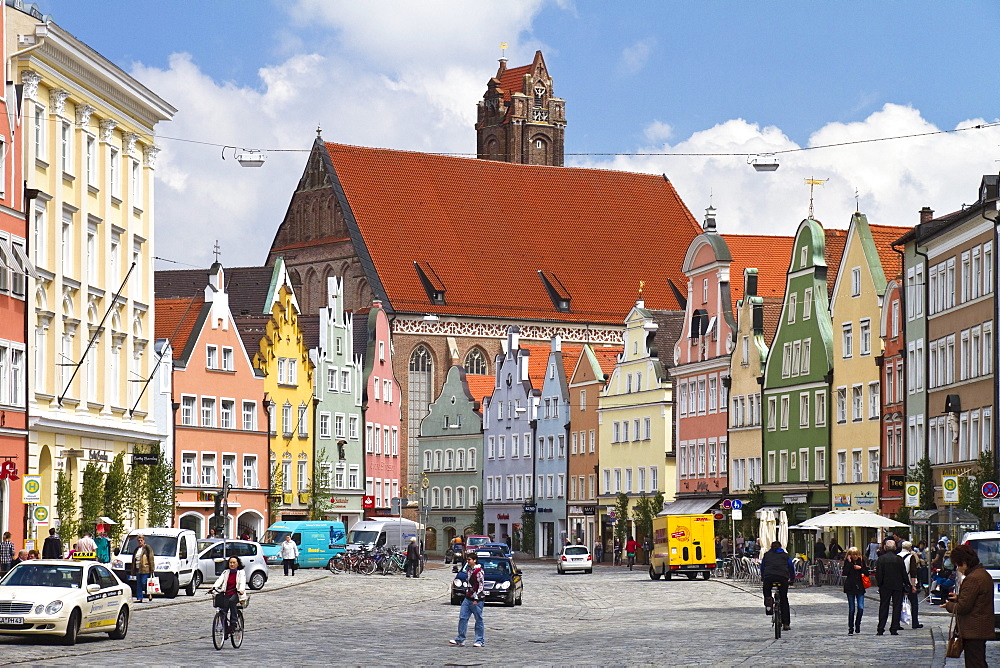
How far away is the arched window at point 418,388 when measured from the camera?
112 metres

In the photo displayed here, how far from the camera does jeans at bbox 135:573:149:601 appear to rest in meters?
40.9

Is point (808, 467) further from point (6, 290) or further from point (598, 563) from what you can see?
point (6, 290)

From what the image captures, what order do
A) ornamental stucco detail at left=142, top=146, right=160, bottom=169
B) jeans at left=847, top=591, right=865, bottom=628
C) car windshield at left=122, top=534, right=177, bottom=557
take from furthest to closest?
ornamental stucco detail at left=142, top=146, right=160, bottom=169 → car windshield at left=122, top=534, right=177, bottom=557 → jeans at left=847, top=591, right=865, bottom=628

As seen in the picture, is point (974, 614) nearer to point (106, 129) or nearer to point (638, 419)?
point (106, 129)

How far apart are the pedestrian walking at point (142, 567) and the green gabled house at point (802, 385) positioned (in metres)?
36.5

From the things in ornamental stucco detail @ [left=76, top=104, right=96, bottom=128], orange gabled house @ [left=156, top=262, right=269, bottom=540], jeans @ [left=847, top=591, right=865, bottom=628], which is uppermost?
ornamental stucco detail @ [left=76, top=104, right=96, bottom=128]

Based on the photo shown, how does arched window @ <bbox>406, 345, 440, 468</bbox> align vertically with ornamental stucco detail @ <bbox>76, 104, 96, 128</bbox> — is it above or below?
below

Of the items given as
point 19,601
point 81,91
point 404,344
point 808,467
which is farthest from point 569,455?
point 19,601

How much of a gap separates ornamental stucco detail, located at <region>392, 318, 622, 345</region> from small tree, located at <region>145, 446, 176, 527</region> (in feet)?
168

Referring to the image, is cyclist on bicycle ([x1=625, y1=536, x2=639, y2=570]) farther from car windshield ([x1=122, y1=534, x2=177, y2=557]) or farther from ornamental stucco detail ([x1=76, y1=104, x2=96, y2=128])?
car windshield ([x1=122, y1=534, x2=177, y2=557])

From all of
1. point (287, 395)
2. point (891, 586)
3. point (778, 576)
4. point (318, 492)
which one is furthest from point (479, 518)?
point (891, 586)

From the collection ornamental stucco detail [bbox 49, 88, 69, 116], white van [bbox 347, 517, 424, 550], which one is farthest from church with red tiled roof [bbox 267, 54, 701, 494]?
ornamental stucco detail [bbox 49, 88, 69, 116]

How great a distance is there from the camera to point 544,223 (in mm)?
124188

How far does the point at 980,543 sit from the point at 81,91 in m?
29.2
